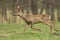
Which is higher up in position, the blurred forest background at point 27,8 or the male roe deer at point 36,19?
the blurred forest background at point 27,8

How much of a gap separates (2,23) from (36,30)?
4462 millimetres

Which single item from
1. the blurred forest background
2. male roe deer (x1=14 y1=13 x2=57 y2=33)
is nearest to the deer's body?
male roe deer (x1=14 y1=13 x2=57 y2=33)

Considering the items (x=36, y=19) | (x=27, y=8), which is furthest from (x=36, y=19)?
(x=27, y=8)

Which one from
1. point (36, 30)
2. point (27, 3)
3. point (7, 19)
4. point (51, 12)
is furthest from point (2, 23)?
point (36, 30)

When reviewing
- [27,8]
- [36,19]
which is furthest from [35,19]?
[27,8]

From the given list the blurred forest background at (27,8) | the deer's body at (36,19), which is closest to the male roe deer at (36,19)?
the deer's body at (36,19)

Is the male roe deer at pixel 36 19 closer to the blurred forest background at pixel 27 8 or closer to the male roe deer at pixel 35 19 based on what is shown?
the male roe deer at pixel 35 19

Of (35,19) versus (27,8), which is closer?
(35,19)

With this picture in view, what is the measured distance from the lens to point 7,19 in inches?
638

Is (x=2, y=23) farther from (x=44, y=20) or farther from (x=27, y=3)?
(x=44, y=20)

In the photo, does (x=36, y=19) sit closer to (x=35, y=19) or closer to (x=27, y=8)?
(x=35, y=19)

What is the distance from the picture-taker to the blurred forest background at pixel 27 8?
16.1m

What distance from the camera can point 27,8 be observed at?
1634cm

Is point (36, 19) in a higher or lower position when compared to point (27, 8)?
lower
